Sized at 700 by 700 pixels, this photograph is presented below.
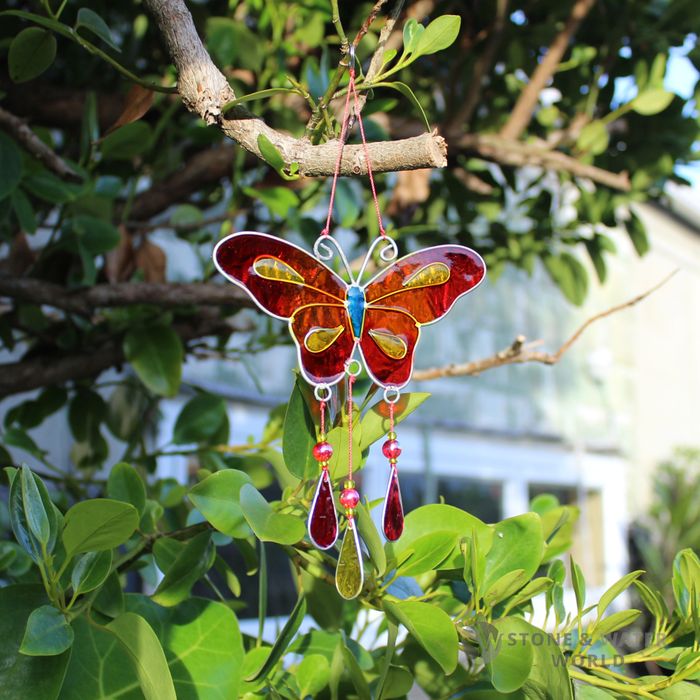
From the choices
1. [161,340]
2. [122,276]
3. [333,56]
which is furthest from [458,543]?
[333,56]

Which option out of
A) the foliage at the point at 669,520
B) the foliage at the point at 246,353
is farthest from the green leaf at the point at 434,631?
the foliage at the point at 669,520

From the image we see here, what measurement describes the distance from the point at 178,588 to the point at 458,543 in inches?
5.8

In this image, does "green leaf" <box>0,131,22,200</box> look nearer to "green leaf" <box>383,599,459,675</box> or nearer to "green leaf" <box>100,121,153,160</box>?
"green leaf" <box>100,121,153,160</box>

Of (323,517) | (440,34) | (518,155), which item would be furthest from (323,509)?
(518,155)

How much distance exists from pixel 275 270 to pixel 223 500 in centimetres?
12

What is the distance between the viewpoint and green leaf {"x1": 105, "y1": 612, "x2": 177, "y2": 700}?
0.32 m

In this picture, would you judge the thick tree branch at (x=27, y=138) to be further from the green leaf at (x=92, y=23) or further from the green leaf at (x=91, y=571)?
the green leaf at (x=91, y=571)

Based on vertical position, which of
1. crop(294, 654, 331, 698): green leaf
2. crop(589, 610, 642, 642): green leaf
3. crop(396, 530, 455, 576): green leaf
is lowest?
crop(294, 654, 331, 698): green leaf

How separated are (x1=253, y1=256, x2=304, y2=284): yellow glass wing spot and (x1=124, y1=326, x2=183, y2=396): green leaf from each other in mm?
296

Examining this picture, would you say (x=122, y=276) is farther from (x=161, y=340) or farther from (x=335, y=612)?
(x=335, y=612)

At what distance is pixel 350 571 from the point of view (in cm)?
38

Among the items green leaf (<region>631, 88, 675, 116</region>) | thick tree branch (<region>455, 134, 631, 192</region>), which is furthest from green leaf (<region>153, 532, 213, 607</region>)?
green leaf (<region>631, 88, 675, 116</region>)

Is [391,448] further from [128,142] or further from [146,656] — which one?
[128,142]

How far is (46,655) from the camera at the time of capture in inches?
13.5
